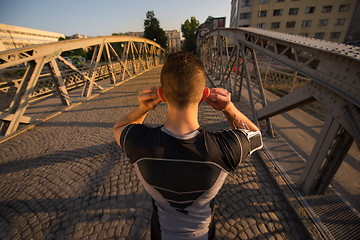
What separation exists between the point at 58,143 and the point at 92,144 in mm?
1152

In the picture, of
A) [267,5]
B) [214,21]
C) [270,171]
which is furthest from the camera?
[214,21]

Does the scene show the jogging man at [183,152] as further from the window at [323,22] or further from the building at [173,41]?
the window at [323,22]

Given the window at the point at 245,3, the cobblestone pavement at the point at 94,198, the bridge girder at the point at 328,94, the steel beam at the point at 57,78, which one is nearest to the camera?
the bridge girder at the point at 328,94

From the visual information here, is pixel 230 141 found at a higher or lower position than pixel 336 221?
higher

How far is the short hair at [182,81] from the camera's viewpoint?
3.23 feet

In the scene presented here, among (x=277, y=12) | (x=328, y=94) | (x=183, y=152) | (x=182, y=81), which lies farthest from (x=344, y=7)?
(x=183, y=152)

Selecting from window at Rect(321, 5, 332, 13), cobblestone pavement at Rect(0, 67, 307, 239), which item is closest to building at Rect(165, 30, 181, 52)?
window at Rect(321, 5, 332, 13)

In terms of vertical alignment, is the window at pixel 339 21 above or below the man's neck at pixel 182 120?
above

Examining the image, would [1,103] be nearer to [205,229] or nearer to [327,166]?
[205,229]

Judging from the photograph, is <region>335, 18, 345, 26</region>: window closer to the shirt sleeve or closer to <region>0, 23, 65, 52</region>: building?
the shirt sleeve

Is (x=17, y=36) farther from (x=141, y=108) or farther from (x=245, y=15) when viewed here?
(x=141, y=108)

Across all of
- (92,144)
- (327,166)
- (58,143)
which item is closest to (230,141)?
(327,166)

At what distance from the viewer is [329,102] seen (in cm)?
190

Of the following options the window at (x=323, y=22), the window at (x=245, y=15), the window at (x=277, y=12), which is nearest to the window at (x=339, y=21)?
the window at (x=323, y=22)
